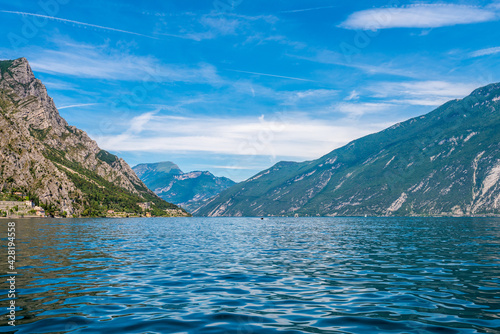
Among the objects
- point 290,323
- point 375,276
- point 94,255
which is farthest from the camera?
point 94,255

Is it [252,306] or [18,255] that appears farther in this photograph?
[18,255]

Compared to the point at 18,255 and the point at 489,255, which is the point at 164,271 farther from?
the point at 489,255

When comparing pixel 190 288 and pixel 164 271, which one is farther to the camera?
pixel 164 271

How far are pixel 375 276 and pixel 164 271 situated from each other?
1801 centimetres

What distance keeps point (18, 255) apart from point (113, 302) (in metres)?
26.0

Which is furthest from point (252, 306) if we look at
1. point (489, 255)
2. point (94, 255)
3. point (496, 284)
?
point (489, 255)

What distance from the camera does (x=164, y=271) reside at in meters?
30.4

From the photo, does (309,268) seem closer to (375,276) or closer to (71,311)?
(375,276)

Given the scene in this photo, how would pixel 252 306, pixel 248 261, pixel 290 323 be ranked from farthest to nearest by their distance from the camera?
pixel 248 261, pixel 252 306, pixel 290 323

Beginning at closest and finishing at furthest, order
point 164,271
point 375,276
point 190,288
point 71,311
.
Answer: point 71,311
point 190,288
point 375,276
point 164,271

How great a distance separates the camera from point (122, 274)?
28.4 meters

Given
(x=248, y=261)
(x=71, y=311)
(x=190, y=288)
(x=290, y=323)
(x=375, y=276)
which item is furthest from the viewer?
(x=248, y=261)

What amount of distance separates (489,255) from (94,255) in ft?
152

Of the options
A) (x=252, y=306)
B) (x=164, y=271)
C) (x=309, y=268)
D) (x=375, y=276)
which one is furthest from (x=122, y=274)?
(x=375, y=276)
